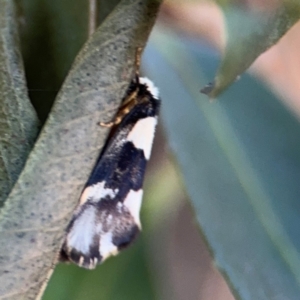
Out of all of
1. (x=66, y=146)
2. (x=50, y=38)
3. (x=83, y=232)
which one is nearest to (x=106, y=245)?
(x=83, y=232)

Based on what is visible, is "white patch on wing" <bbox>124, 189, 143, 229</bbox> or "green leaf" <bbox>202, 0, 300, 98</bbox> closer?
"green leaf" <bbox>202, 0, 300, 98</bbox>

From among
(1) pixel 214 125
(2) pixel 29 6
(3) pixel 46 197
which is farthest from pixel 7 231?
(1) pixel 214 125

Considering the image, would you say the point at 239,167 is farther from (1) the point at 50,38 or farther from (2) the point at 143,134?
(1) the point at 50,38

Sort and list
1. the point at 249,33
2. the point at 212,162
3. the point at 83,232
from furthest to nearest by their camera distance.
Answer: the point at 212,162, the point at 83,232, the point at 249,33

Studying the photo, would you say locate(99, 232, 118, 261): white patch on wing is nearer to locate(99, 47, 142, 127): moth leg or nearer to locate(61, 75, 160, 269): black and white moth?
locate(61, 75, 160, 269): black and white moth

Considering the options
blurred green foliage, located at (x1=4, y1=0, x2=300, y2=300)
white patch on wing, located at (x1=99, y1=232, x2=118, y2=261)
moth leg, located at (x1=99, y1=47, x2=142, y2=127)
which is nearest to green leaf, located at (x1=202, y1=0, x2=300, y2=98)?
blurred green foliage, located at (x1=4, y1=0, x2=300, y2=300)

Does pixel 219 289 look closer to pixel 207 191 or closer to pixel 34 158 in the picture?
pixel 207 191

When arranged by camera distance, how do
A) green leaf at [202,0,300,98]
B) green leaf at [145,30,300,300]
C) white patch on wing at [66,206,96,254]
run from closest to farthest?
green leaf at [202,0,300,98] < white patch on wing at [66,206,96,254] < green leaf at [145,30,300,300]

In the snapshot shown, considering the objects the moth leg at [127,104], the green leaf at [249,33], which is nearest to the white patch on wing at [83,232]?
the moth leg at [127,104]
